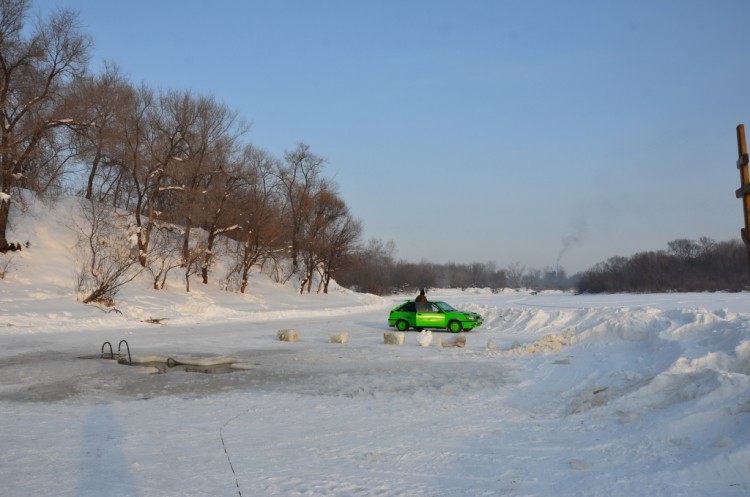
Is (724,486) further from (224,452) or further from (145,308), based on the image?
(145,308)

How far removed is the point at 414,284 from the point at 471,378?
12503cm

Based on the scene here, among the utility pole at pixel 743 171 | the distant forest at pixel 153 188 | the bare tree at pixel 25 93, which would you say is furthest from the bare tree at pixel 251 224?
the utility pole at pixel 743 171

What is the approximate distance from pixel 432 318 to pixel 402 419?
57.7ft

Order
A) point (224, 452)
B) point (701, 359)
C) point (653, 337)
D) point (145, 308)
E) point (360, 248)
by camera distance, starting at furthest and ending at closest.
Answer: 1. point (360, 248)
2. point (145, 308)
3. point (653, 337)
4. point (701, 359)
5. point (224, 452)

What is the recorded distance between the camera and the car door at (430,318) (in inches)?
1053

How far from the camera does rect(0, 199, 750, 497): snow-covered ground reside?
623 cm

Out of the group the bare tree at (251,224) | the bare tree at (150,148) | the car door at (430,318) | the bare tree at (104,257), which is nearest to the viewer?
the car door at (430,318)

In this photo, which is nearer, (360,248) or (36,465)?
(36,465)

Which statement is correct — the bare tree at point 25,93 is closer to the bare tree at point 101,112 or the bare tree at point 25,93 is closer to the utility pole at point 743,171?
the bare tree at point 101,112

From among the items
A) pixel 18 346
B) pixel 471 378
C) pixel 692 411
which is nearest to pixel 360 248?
pixel 18 346

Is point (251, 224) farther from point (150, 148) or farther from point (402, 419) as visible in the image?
point (402, 419)

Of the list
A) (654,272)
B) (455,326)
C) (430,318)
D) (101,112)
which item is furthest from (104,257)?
(654,272)

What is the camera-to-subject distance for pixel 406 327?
89.5 ft

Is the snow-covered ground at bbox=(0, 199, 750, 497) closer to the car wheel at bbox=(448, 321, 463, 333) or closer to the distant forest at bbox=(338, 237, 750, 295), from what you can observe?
the car wheel at bbox=(448, 321, 463, 333)
